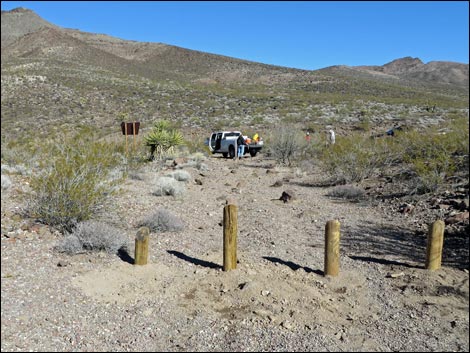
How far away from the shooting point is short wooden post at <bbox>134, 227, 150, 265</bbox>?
20.1ft

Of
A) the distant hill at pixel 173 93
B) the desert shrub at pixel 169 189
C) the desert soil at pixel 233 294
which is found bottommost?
the desert soil at pixel 233 294

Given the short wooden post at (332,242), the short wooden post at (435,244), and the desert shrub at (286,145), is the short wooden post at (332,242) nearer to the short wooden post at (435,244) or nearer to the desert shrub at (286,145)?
the short wooden post at (435,244)

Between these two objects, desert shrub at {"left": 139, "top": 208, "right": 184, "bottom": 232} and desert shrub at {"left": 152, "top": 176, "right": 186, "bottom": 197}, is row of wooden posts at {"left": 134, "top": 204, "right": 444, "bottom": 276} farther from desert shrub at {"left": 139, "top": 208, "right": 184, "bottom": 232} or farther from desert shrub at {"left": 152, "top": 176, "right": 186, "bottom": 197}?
desert shrub at {"left": 152, "top": 176, "right": 186, "bottom": 197}

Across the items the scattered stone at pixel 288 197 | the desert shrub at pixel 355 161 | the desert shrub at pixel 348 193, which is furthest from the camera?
the desert shrub at pixel 355 161

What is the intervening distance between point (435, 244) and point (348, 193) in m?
6.01

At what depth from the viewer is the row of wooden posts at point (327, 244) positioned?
5.96 metres

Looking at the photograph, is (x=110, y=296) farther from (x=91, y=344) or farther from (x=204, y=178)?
(x=204, y=178)

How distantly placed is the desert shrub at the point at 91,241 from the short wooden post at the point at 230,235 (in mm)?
1722

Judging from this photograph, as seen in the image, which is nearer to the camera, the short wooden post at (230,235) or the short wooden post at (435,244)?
Result: the short wooden post at (435,244)

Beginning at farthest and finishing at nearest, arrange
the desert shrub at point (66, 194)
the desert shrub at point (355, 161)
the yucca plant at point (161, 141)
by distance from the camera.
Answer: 1. the yucca plant at point (161, 141)
2. the desert shrub at point (355, 161)
3. the desert shrub at point (66, 194)

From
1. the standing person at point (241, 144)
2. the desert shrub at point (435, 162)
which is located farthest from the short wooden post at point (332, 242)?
the standing person at point (241, 144)

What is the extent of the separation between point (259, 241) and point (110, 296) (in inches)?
124

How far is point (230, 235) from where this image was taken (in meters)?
6.15

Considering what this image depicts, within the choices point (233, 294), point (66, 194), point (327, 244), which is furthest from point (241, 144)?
point (233, 294)
